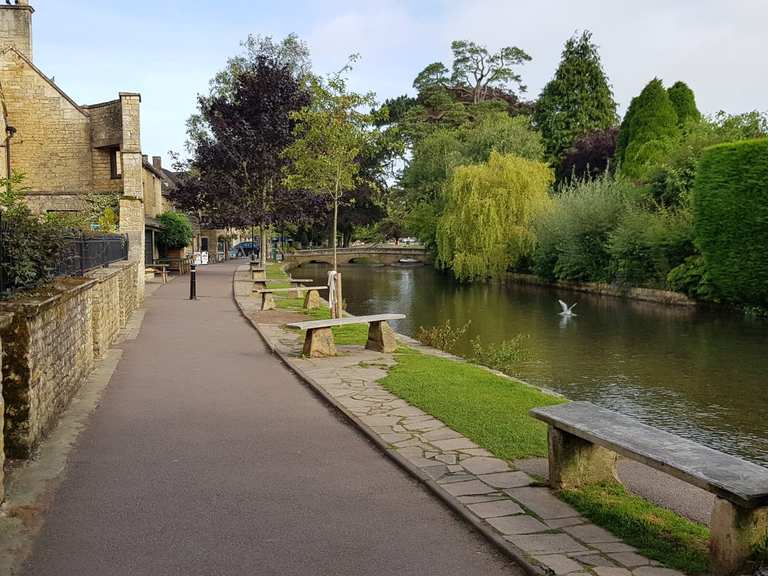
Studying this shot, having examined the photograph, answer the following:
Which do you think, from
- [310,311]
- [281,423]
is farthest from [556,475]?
[310,311]

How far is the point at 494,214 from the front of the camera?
38719mm

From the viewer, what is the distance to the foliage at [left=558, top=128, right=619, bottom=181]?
5378 centimetres

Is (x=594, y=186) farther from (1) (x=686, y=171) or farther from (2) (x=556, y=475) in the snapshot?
(2) (x=556, y=475)

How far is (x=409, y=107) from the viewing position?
6519 centimetres

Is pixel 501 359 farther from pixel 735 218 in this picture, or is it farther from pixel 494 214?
pixel 494 214

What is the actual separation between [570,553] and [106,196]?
99.4ft

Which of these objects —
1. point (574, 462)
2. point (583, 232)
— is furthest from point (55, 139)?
point (574, 462)

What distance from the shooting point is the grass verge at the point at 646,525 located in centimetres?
433

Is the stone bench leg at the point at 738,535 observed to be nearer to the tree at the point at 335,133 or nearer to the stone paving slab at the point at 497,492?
the stone paving slab at the point at 497,492

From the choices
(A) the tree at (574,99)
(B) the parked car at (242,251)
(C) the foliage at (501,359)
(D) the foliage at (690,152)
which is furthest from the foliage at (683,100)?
(B) the parked car at (242,251)

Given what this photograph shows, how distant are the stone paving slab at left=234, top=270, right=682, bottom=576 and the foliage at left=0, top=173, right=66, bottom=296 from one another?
361 cm

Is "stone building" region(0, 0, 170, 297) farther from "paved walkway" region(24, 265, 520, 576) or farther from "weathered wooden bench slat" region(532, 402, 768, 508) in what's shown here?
"weathered wooden bench slat" region(532, 402, 768, 508)

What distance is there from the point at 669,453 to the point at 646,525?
22.5 inches

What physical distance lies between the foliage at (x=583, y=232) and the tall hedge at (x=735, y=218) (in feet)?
22.3
